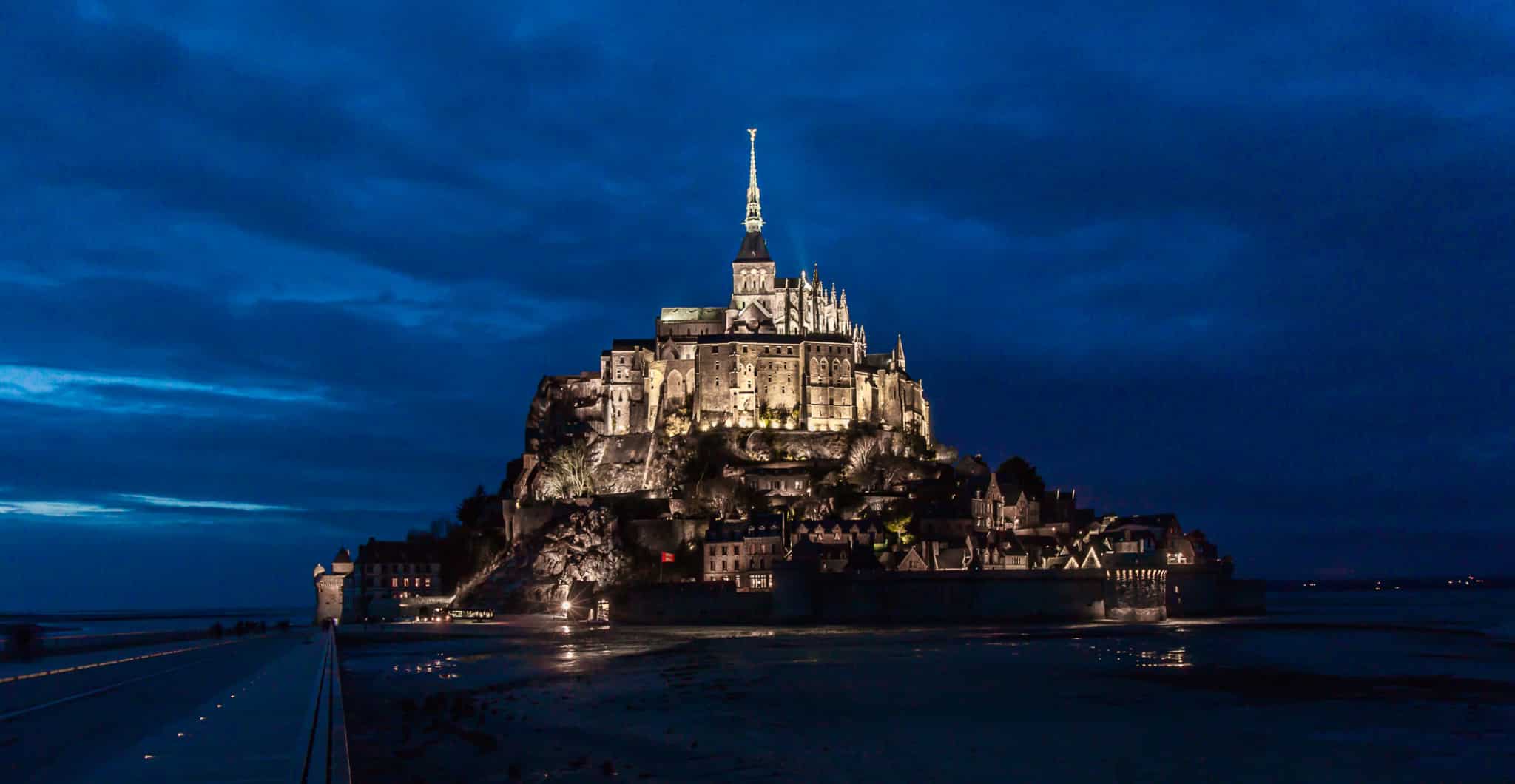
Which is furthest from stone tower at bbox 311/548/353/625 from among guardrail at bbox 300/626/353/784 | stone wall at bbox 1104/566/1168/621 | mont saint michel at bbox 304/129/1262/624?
guardrail at bbox 300/626/353/784

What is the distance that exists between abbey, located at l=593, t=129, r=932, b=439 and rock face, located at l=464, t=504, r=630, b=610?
1853 cm

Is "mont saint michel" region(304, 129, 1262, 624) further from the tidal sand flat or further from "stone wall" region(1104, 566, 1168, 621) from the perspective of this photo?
the tidal sand flat

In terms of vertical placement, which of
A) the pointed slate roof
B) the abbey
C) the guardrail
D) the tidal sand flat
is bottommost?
the tidal sand flat

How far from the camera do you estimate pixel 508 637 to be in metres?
69.7

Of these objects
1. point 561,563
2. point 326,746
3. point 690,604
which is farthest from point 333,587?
point 326,746

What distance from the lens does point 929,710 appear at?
35.2 metres

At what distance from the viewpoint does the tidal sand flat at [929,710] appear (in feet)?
84.3

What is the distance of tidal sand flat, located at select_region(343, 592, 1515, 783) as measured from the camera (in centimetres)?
2570

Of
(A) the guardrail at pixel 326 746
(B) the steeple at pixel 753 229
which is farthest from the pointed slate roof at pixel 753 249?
(A) the guardrail at pixel 326 746

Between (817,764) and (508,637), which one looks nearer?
(817,764)

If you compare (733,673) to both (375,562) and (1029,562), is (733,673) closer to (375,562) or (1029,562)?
(1029,562)

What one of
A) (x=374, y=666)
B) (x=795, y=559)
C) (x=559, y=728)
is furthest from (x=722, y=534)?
(x=559, y=728)

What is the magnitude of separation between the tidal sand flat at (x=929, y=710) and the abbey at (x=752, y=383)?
48.1 meters

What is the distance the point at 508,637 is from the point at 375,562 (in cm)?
3846
